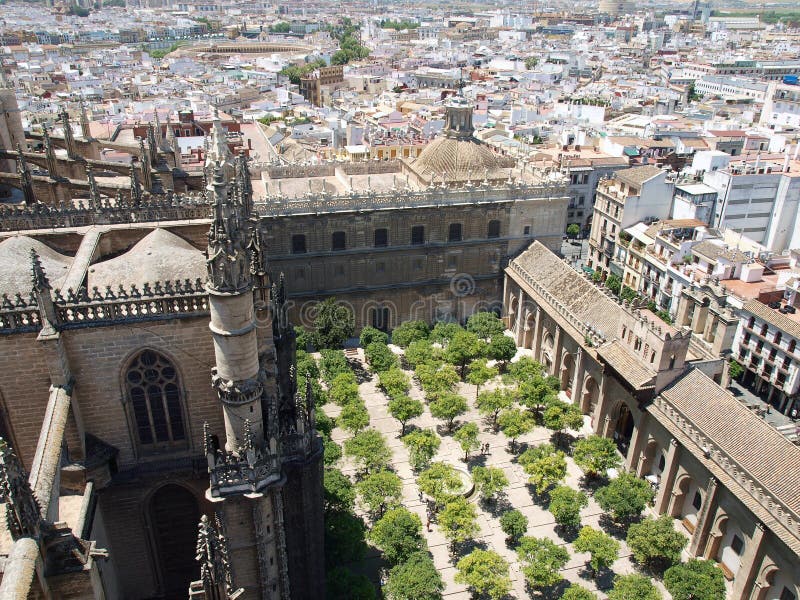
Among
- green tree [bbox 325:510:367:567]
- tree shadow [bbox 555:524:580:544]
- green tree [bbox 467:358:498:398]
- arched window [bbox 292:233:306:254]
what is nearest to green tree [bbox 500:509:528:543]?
tree shadow [bbox 555:524:580:544]

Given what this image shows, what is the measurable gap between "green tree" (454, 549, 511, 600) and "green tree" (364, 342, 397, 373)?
18143 mm

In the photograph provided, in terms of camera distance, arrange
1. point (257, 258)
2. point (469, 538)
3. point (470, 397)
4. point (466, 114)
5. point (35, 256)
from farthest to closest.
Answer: point (466, 114)
point (470, 397)
point (469, 538)
point (257, 258)
point (35, 256)

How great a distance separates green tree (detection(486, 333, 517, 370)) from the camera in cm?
4494

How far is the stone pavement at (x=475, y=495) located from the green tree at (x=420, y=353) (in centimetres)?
206

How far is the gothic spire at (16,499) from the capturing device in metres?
11.0

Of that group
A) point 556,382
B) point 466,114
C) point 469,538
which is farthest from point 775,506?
point 466,114

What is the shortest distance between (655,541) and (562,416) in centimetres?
969

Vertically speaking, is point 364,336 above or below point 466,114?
below

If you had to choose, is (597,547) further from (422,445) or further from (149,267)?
(149,267)

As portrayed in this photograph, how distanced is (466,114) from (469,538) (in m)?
35.7

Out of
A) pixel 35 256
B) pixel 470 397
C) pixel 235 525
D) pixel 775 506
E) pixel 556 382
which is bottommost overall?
pixel 470 397

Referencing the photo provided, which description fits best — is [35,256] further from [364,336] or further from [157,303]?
[364,336]

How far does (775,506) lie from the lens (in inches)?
1028

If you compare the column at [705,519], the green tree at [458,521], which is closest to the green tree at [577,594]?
the green tree at [458,521]
